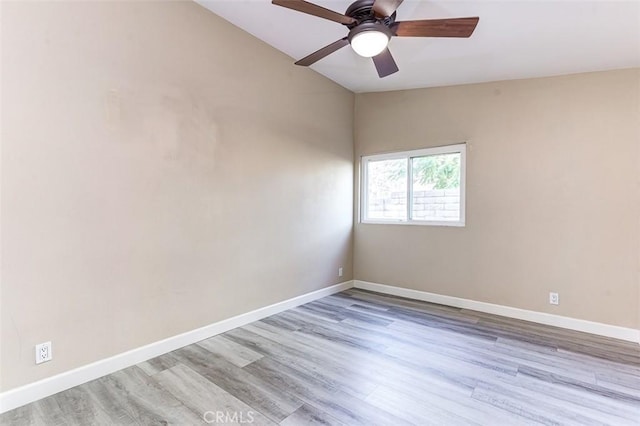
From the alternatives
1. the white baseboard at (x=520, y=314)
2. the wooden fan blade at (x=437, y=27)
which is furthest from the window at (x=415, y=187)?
the wooden fan blade at (x=437, y=27)

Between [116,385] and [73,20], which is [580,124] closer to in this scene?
[73,20]

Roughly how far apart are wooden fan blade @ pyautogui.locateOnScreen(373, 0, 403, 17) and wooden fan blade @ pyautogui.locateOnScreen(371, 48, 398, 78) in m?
0.36

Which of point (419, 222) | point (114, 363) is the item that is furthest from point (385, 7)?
point (114, 363)

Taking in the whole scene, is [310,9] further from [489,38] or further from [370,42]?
[489,38]

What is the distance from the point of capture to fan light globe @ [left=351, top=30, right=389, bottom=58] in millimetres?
2129

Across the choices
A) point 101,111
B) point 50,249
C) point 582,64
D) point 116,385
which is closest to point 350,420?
point 116,385

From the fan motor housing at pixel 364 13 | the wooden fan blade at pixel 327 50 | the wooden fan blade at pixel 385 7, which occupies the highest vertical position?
the fan motor housing at pixel 364 13

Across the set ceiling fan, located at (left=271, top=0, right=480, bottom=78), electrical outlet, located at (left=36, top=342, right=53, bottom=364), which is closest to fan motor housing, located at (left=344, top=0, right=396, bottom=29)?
ceiling fan, located at (left=271, top=0, right=480, bottom=78)

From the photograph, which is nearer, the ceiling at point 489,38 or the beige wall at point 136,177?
the beige wall at point 136,177

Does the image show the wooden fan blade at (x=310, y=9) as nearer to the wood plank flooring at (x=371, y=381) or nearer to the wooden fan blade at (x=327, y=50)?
the wooden fan blade at (x=327, y=50)

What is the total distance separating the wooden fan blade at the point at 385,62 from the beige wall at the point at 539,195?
1.54 m

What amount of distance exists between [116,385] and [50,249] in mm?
1022

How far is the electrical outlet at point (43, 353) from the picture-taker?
1.94m

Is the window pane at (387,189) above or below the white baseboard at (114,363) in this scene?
above
